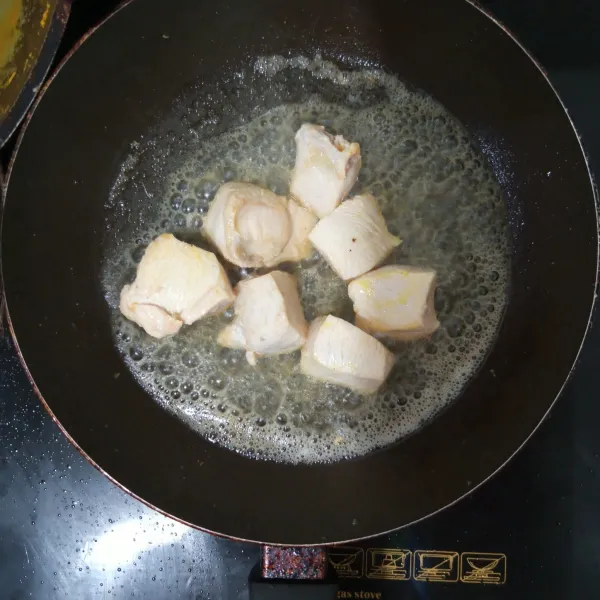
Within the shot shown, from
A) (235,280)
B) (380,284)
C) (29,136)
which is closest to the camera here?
(29,136)

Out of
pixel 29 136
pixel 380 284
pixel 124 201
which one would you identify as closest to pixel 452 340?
pixel 380 284

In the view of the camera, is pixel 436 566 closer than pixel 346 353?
No

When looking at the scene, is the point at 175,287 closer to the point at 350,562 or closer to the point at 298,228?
the point at 298,228

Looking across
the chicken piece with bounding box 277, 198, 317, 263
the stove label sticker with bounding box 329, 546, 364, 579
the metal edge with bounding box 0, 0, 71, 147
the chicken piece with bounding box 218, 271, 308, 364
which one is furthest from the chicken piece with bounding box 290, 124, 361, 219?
the stove label sticker with bounding box 329, 546, 364, 579

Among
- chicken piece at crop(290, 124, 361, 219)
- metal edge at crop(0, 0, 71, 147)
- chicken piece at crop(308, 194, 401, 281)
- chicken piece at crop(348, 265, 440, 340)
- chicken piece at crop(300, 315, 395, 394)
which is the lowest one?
chicken piece at crop(300, 315, 395, 394)

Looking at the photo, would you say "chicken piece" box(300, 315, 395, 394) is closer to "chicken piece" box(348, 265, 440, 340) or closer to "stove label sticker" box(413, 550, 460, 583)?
"chicken piece" box(348, 265, 440, 340)

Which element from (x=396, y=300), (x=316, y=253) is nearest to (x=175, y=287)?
(x=316, y=253)

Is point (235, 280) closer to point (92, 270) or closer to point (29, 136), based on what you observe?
point (92, 270)
